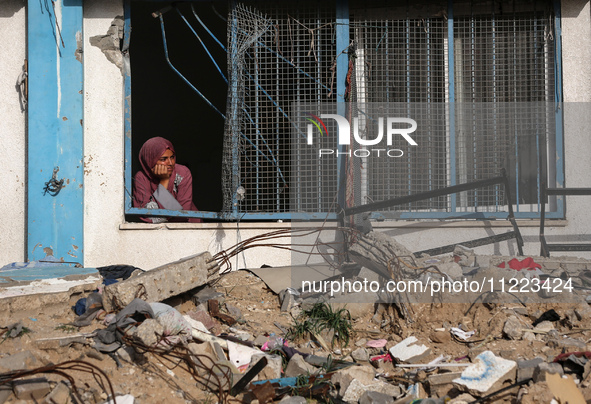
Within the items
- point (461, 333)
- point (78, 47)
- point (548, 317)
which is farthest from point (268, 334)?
point (78, 47)

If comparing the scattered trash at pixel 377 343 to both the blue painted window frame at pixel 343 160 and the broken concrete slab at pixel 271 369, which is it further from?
the blue painted window frame at pixel 343 160

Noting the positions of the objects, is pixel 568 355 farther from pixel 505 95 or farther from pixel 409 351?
pixel 505 95


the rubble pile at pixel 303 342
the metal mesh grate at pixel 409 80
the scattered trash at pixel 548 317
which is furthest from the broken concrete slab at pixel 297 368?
the metal mesh grate at pixel 409 80

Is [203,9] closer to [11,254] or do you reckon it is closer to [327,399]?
[11,254]

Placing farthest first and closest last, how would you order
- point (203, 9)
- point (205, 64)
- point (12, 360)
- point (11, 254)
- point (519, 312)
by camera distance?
point (205, 64), point (203, 9), point (11, 254), point (519, 312), point (12, 360)

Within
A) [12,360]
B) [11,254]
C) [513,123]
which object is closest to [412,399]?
[12,360]

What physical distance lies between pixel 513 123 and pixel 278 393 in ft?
11.4

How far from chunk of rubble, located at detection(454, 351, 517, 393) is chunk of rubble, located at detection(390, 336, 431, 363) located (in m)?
0.38

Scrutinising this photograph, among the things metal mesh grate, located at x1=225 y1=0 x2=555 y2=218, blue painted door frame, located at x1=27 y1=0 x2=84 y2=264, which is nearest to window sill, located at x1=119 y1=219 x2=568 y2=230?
metal mesh grate, located at x1=225 y1=0 x2=555 y2=218

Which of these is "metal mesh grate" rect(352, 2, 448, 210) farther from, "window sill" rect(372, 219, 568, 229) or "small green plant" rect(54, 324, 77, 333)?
"small green plant" rect(54, 324, 77, 333)

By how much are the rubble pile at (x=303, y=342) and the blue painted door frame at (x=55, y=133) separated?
128 centimetres

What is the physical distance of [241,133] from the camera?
17.4 feet

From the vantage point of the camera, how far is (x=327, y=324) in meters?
3.94

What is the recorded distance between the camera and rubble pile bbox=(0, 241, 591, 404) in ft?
9.81
